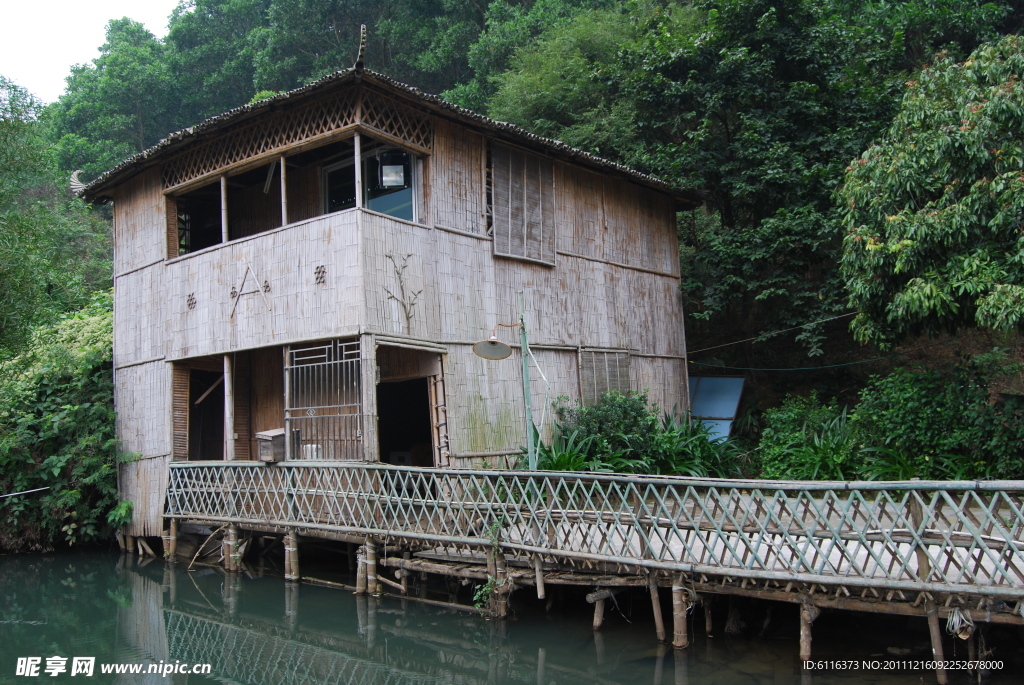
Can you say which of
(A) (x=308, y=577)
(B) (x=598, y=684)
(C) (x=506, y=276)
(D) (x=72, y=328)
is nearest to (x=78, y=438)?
(D) (x=72, y=328)

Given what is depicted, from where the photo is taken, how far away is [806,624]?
717cm

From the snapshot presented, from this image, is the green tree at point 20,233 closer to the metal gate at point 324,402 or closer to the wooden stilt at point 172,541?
the wooden stilt at point 172,541

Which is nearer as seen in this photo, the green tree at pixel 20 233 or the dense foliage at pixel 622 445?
the green tree at pixel 20 233

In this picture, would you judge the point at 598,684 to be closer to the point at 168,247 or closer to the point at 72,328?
the point at 168,247

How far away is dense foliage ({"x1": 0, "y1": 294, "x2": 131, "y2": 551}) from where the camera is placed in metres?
14.1

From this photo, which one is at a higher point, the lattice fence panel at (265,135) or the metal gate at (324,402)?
the lattice fence panel at (265,135)

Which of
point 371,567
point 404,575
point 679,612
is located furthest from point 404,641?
point 679,612

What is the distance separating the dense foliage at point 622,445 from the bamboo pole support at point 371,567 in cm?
293

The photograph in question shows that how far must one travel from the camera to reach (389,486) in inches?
412

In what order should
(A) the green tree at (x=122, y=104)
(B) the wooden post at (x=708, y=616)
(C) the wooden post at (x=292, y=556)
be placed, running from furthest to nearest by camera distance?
(A) the green tree at (x=122, y=104)
(C) the wooden post at (x=292, y=556)
(B) the wooden post at (x=708, y=616)

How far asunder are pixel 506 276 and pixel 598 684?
273 inches

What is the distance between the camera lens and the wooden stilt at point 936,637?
649 cm

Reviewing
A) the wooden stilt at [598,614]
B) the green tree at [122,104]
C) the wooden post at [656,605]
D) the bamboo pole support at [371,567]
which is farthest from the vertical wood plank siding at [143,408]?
the green tree at [122,104]

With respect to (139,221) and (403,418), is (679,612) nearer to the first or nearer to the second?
(403,418)
